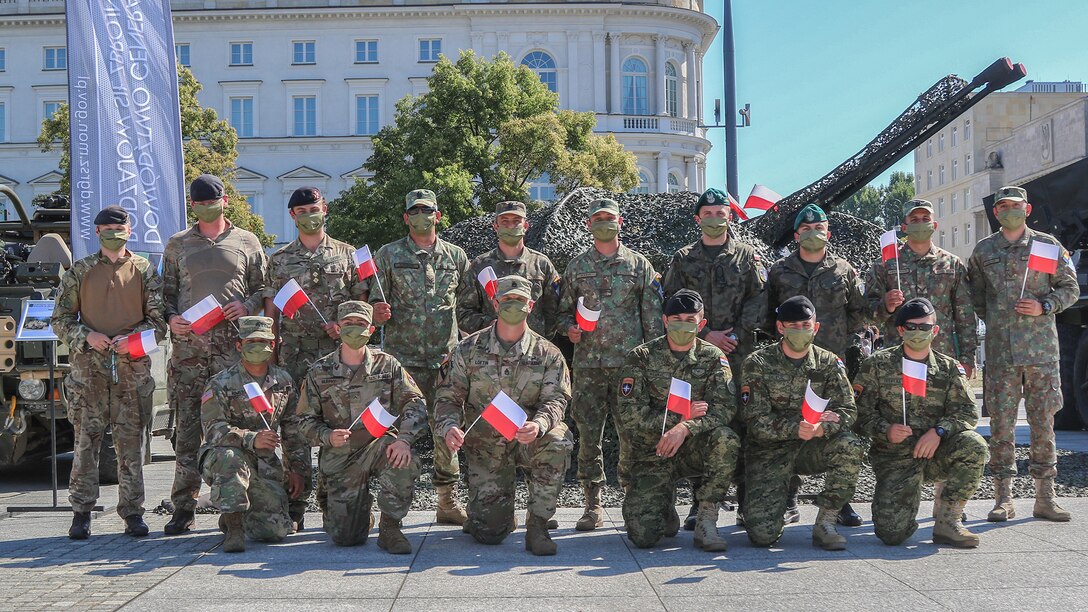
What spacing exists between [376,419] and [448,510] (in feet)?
3.72

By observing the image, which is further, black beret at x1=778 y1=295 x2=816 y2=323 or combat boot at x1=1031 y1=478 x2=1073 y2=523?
combat boot at x1=1031 y1=478 x2=1073 y2=523

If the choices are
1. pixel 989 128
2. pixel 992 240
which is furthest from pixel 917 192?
pixel 992 240

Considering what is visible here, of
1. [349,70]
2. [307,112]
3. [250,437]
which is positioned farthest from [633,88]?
[250,437]

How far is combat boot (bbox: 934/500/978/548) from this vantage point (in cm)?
650

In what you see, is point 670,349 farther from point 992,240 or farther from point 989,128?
point 989,128

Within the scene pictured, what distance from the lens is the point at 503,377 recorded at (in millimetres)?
6832

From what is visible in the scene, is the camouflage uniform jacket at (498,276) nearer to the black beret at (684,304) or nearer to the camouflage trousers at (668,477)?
the black beret at (684,304)

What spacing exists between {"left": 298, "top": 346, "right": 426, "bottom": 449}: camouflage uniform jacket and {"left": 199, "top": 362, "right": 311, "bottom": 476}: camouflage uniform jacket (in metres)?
0.18

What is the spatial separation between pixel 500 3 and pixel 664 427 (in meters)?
48.4

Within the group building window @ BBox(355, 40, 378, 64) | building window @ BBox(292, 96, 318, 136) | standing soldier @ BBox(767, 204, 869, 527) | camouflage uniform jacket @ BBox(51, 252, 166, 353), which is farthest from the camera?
building window @ BBox(292, 96, 318, 136)

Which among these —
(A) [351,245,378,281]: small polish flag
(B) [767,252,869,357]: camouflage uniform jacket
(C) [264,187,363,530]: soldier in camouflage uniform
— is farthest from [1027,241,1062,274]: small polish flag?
(C) [264,187,363,530]: soldier in camouflage uniform

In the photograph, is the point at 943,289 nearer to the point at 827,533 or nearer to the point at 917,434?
the point at 917,434

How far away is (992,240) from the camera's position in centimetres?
787

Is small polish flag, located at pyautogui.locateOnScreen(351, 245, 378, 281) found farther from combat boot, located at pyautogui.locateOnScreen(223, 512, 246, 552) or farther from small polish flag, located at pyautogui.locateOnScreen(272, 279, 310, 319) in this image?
combat boot, located at pyautogui.locateOnScreen(223, 512, 246, 552)
